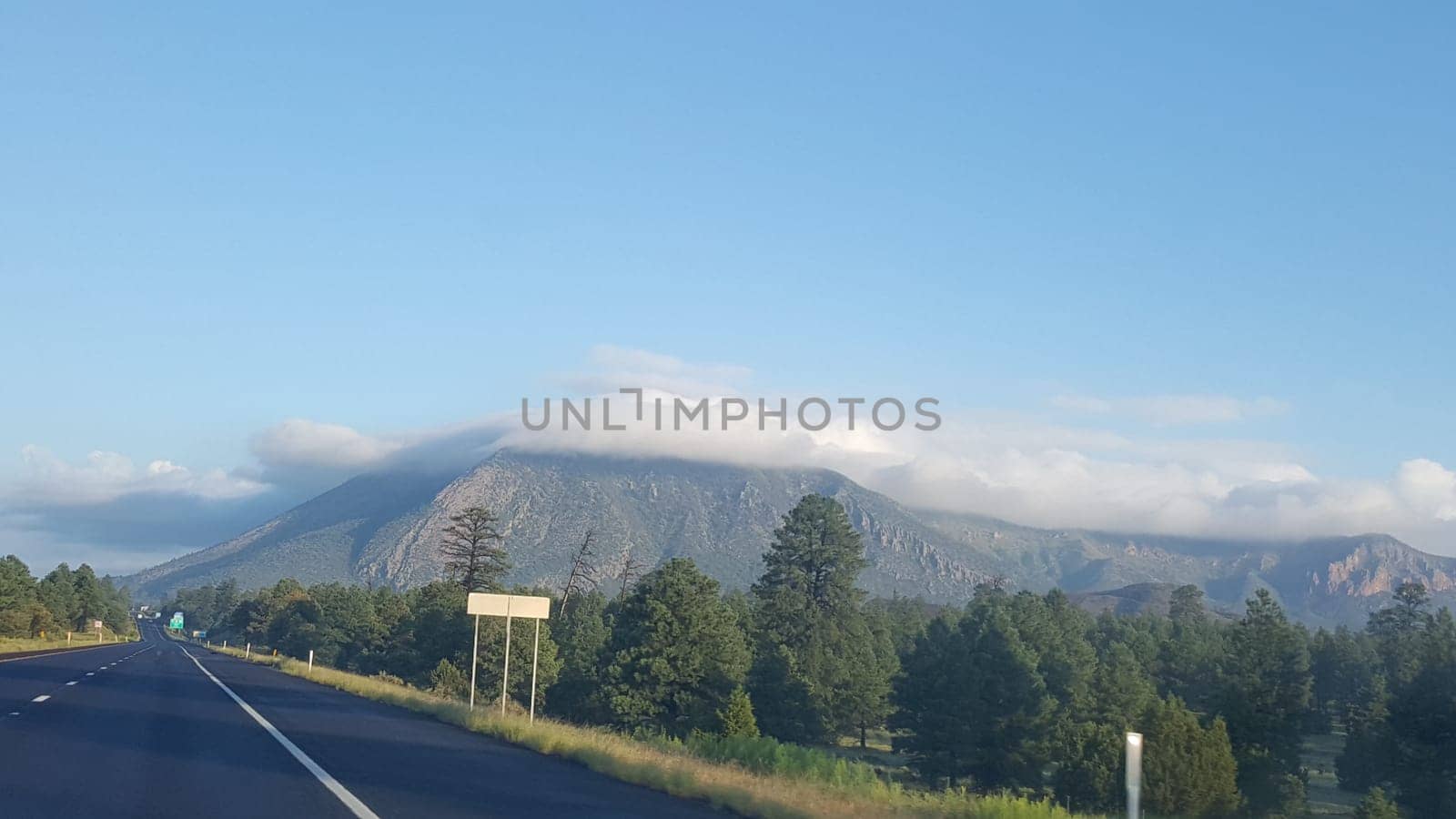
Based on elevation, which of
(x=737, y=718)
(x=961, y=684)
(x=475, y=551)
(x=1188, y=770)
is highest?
(x=475, y=551)

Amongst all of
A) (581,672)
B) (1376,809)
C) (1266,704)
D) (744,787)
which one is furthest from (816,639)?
(744,787)

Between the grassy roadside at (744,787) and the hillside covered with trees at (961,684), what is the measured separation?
23.8m

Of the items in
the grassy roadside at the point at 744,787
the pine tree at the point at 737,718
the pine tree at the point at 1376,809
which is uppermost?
the grassy roadside at the point at 744,787

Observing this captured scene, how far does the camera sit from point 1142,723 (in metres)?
60.6

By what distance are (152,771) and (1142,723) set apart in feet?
175

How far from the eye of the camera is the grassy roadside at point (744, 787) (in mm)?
16047

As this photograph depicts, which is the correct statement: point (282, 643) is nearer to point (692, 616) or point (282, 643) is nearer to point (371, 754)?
point (692, 616)

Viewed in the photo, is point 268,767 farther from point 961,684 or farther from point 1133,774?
point 961,684

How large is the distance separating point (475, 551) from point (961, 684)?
143 feet

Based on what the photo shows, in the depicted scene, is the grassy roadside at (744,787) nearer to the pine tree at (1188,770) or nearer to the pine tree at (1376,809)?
the pine tree at (1188,770)

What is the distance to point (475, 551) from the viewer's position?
99875 mm

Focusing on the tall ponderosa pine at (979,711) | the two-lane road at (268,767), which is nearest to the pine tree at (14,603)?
the tall ponderosa pine at (979,711)

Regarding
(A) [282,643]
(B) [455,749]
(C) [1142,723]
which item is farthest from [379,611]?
(B) [455,749]

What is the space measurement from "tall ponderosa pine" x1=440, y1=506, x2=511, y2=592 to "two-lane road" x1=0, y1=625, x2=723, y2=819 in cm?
6600
